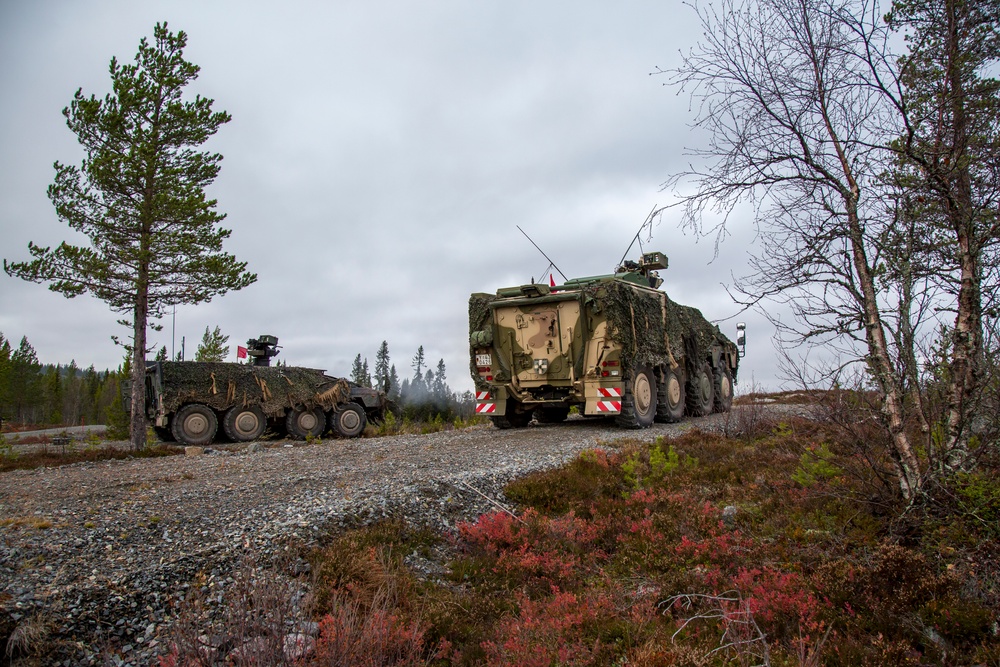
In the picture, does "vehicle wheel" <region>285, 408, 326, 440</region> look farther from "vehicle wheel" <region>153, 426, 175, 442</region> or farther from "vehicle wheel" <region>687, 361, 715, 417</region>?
"vehicle wheel" <region>687, 361, 715, 417</region>

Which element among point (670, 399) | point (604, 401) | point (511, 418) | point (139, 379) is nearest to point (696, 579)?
point (604, 401)

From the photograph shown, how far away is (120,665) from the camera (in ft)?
11.2

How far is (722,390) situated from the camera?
53.6 feet

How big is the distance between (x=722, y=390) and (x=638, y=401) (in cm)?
569

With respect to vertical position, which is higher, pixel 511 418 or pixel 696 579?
pixel 511 418

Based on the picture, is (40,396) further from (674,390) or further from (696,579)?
(696,579)

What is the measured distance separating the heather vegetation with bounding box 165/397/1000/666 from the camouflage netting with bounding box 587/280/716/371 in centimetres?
506

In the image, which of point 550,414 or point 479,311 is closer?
point 479,311

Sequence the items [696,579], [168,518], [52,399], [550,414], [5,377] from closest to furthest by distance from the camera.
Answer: [696,579]
[168,518]
[550,414]
[5,377]
[52,399]

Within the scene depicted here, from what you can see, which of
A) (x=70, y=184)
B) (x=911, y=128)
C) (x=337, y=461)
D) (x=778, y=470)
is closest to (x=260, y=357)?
(x=70, y=184)

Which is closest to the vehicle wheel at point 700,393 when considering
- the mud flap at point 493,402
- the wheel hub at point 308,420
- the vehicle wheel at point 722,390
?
the vehicle wheel at point 722,390

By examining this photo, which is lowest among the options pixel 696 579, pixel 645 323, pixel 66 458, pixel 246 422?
pixel 696 579

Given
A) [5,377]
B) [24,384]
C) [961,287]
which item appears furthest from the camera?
[24,384]

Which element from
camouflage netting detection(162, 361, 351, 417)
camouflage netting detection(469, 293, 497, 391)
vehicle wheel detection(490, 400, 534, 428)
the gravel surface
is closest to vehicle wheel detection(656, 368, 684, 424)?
vehicle wheel detection(490, 400, 534, 428)
